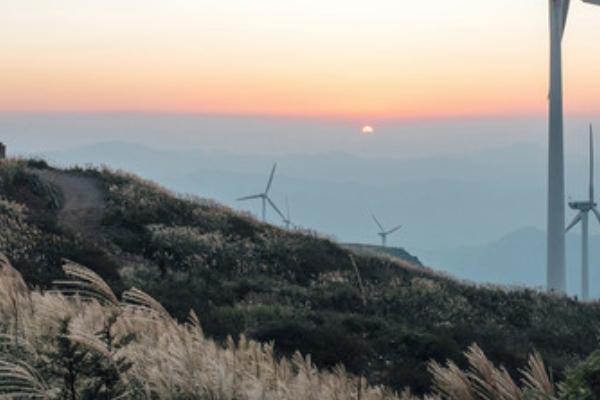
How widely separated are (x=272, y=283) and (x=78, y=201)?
9.75m

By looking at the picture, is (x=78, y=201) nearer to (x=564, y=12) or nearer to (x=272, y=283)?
(x=272, y=283)

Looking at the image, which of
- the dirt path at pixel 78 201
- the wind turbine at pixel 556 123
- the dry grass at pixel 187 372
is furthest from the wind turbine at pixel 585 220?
the dry grass at pixel 187 372

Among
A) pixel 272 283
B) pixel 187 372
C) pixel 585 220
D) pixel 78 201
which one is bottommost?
pixel 585 220

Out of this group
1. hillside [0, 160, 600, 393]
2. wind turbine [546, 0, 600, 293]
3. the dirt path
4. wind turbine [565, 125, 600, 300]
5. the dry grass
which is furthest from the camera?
wind turbine [565, 125, 600, 300]

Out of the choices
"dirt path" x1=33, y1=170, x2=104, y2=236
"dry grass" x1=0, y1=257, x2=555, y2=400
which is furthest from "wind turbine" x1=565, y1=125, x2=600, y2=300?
"dry grass" x1=0, y1=257, x2=555, y2=400

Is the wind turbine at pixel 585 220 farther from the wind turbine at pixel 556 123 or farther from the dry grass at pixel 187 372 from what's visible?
the dry grass at pixel 187 372

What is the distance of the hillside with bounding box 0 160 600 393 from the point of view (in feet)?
51.4

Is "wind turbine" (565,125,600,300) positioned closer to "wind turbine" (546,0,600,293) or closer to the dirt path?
"wind turbine" (546,0,600,293)

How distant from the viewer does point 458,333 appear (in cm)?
1889

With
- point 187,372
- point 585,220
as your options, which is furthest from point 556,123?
point 187,372

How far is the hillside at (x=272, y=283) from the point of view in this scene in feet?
51.4

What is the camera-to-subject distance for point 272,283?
23797 millimetres

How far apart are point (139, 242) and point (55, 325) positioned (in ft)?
66.9

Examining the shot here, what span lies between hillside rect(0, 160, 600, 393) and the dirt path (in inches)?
2.7
